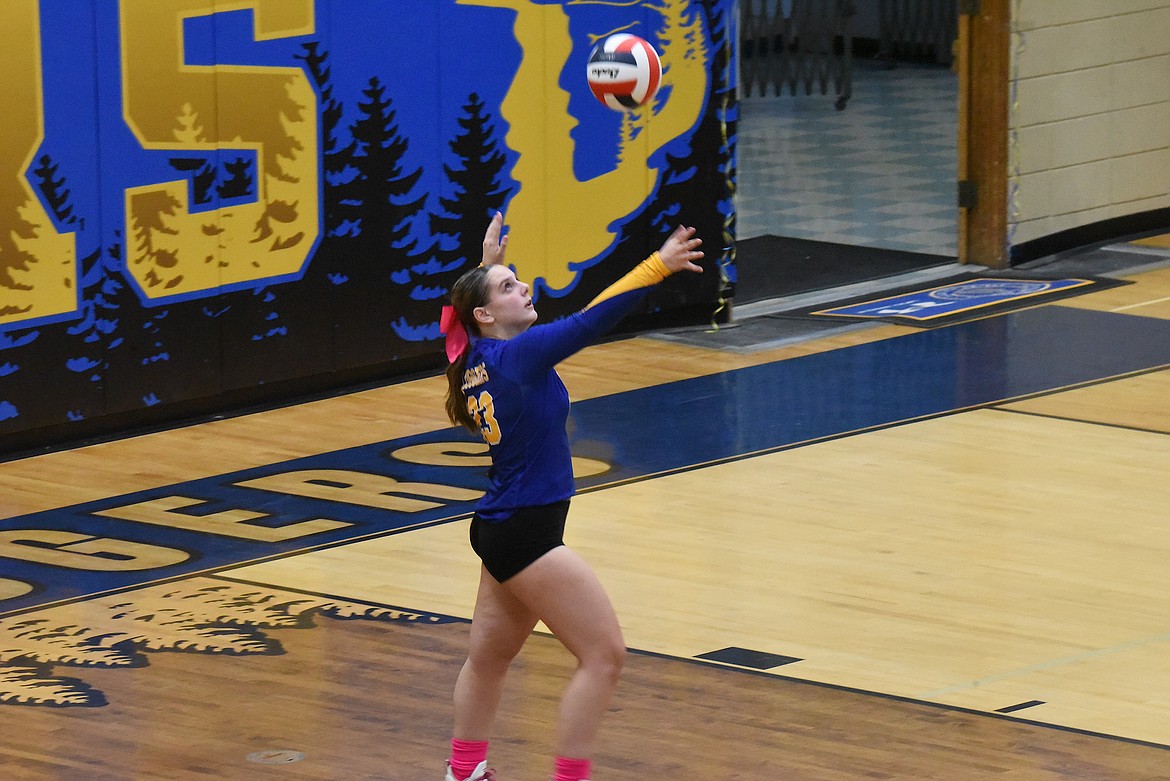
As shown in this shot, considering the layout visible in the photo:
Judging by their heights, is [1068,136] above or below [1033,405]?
above

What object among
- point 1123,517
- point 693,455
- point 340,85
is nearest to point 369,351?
point 340,85

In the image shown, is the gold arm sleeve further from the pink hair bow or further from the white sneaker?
the white sneaker

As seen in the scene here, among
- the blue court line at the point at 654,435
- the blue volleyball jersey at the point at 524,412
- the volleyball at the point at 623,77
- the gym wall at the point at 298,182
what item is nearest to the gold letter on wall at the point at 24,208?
the gym wall at the point at 298,182

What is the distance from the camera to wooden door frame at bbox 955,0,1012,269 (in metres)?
15.6

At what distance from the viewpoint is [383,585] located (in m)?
8.70

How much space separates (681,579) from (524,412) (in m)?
2.91

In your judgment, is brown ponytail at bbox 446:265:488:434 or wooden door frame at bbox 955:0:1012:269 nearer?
brown ponytail at bbox 446:265:488:434

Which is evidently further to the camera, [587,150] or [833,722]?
[587,150]

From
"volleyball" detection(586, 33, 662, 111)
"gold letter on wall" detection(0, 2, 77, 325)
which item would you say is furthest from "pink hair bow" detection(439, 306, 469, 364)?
"gold letter on wall" detection(0, 2, 77, 325)

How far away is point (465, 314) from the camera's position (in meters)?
6.12

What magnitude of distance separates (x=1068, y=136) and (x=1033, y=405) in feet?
16.5

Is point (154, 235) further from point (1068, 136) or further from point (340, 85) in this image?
point (1068, 136)

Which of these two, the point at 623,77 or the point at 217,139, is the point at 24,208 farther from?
the point at 623,77

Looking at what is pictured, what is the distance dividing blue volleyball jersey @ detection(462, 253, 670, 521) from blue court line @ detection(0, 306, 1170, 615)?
322 centimetres
